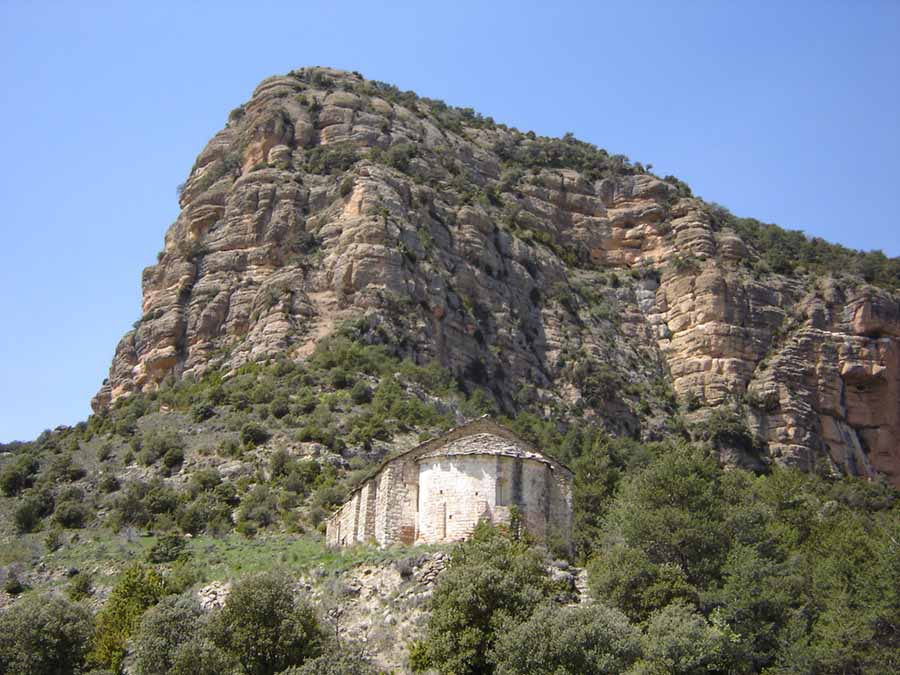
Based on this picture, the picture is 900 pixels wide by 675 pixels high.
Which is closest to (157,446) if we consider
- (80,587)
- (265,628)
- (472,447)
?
(80,587)

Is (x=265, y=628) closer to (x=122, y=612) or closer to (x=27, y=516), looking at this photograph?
(x=122, y=612)

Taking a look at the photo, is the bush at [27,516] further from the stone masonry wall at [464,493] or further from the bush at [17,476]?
the stone masonry wall at [464,493]

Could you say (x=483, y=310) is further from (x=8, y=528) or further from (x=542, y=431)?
(x=8, y=528)

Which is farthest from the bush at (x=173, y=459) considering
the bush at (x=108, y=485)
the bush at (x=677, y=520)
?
the bush at (x=677, y=520)

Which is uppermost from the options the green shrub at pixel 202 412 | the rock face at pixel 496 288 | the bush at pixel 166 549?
the rock face at pixel 496 288

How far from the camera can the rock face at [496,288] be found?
80.5 meters

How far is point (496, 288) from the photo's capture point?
90875mm

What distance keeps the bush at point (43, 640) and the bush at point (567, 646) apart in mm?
15588

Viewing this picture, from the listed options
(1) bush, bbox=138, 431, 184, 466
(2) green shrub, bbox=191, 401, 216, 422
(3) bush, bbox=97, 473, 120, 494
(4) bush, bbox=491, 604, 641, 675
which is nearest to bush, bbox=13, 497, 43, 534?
(3) bush, bbox=97, 473, 120, 494

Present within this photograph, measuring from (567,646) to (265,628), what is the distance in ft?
31.3

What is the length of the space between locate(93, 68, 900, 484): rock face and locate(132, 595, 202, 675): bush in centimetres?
3636

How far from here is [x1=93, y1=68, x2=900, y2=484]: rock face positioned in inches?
3169

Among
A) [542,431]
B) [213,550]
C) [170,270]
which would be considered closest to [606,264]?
[542,431]

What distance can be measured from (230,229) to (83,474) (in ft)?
Result: 95.1
